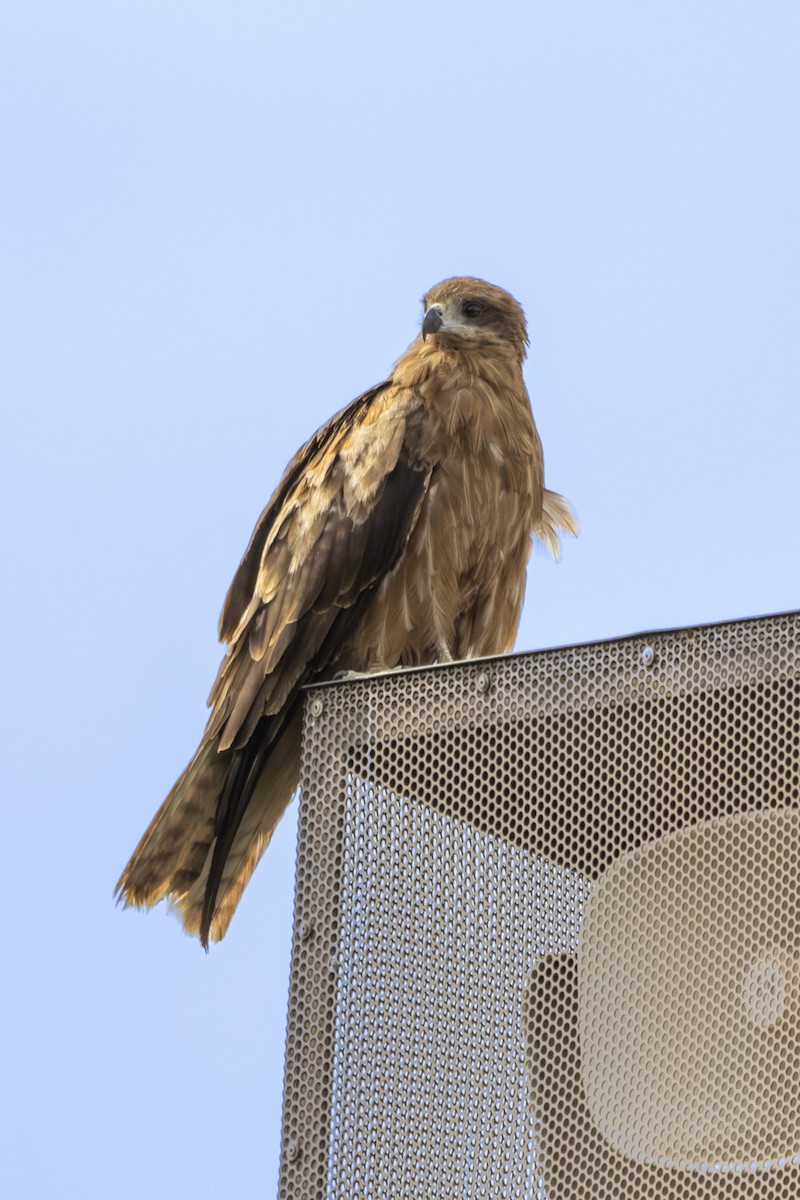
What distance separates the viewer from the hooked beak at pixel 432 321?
635 cm

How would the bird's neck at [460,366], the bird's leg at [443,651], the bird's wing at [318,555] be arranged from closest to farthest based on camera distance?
the bird's wing at [318,555], the bird's leg at [443,651], the bird's neck at [460,366]

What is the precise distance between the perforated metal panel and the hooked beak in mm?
3020

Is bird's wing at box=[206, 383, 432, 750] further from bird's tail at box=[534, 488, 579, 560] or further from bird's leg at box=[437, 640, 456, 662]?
bird's tail at box=[534, 488, 579, 560]

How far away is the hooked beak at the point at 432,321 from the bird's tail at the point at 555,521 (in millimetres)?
776

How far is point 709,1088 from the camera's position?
289 centimetres

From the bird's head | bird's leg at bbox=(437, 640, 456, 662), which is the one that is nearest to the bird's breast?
bird's leg at bbox=(437, 640, 456, 662)

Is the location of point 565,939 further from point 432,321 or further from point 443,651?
point 432,321

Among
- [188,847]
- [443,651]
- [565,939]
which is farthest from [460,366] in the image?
[565,939]

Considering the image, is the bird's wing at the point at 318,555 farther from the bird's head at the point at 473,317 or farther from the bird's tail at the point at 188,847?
the bird's head at the point at 473,317

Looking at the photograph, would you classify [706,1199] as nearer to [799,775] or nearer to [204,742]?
[799,775]

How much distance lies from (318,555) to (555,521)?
1.48 m

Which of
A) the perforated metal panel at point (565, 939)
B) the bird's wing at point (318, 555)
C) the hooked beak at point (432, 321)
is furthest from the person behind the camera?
the hooked beak at point (432, 321)

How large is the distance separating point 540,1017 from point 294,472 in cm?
308

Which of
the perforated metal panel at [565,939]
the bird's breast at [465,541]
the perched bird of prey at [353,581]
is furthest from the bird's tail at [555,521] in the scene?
the perforated metal panel at [565,939]
